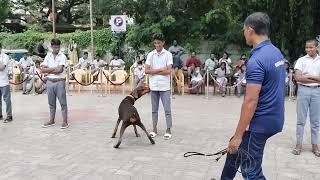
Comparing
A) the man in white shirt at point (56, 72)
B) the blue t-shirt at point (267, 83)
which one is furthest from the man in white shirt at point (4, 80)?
the blue t-shirt at point (267, 83)

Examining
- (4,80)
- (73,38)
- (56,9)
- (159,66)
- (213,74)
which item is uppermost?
(56,9)

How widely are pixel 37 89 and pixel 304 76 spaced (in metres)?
10.8

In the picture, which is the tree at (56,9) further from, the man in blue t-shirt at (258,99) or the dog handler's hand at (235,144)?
the dog handler's hand at (235,144)

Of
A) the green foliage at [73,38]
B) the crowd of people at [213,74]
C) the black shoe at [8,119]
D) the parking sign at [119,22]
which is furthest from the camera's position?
the green foliage at [73,38]

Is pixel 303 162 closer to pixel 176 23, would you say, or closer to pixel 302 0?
pixel 302 0

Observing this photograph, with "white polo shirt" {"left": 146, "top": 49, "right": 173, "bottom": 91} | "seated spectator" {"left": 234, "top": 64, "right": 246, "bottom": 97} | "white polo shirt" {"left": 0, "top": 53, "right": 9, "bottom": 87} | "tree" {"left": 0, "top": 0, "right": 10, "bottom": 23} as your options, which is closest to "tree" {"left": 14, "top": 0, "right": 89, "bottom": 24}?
"tree" {"left": 0, "top": 0, "right": 10, "bottom": 23}

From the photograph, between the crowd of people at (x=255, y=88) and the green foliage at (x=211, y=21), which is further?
the green foliage at (x=211, y=21)

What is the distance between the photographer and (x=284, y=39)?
53.9 ft

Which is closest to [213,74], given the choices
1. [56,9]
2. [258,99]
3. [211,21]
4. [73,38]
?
[211,21]

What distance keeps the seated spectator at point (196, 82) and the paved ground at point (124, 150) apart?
138 inches

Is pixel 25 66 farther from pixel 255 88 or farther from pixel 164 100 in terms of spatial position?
pixel 255 88

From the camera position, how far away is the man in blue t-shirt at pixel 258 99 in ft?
12.6

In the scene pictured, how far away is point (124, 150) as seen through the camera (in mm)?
7199

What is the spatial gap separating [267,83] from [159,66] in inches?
163
